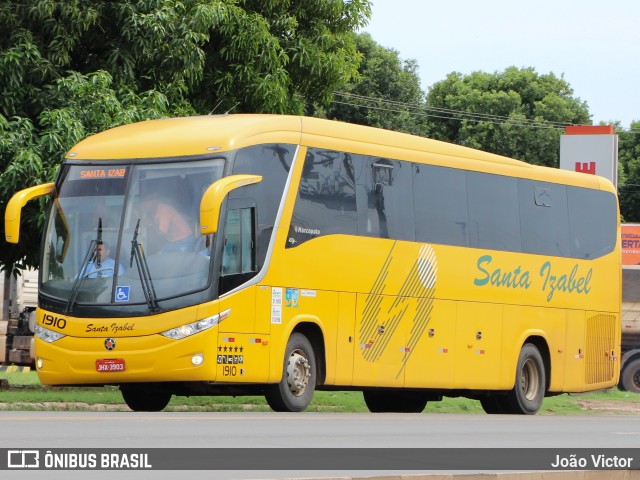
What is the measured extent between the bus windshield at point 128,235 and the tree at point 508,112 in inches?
2075

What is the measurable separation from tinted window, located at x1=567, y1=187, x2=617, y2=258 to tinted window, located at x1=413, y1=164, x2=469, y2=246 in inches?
126

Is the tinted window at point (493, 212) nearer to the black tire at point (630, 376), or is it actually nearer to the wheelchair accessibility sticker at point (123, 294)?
the wheelchair accessibility sticker at point (123, 294)

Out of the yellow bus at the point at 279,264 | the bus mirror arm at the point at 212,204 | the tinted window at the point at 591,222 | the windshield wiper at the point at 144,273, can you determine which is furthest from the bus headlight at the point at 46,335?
the tinted window at the point at 591,222

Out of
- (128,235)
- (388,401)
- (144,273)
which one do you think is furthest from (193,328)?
(388,401)

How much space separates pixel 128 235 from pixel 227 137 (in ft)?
5.50

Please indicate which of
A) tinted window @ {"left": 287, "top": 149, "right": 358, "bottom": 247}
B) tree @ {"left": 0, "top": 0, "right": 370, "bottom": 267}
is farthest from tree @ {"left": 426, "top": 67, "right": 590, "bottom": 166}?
tinted window @ {"left": 287, "top": 149, "right": 358, "bottom": 247}

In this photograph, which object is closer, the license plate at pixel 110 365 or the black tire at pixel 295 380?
the license plate at pixel 110 365

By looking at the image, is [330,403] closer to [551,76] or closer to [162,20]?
[162,20]

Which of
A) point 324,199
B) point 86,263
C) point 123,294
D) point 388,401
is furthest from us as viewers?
point 388,401

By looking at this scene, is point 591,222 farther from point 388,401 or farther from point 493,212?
point 388,401

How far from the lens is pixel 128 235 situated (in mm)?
18094

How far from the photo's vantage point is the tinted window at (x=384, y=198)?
20.2 m

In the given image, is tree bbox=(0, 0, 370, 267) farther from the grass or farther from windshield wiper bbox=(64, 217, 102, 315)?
windshield wiper bbox=(64, 217, 102, 315)

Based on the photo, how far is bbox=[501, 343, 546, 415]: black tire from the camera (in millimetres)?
23547
